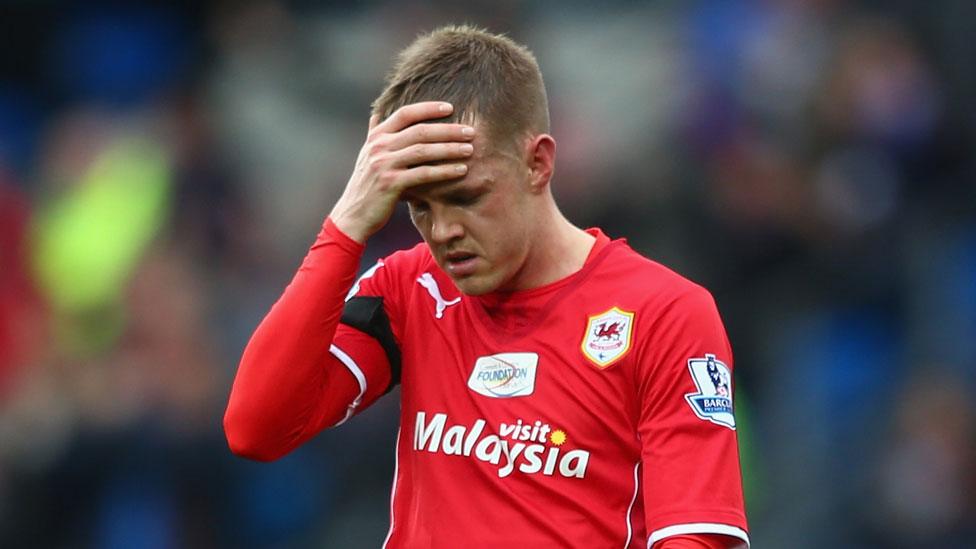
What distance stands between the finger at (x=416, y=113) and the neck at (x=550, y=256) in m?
0.39

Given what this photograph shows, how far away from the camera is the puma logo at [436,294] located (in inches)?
155

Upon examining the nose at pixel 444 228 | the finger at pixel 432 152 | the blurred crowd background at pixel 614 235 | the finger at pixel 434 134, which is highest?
the finger at pixel 434 134

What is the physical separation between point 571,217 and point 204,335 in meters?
2.00

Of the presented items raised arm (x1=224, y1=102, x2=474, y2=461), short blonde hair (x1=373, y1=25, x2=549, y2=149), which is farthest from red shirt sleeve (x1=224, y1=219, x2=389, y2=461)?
short blonde hair (x1=373, y1=25, x2=549, y2=149)

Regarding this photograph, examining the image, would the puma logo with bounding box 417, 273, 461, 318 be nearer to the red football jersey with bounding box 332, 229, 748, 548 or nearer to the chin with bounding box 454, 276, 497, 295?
the red football jersey with bounding box 332, 229, 748, 548

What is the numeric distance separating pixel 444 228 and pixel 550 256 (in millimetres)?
352

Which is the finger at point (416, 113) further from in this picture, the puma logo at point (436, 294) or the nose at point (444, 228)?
the puma logo at point (436, 294)

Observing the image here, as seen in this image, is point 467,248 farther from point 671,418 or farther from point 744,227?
point 744,227

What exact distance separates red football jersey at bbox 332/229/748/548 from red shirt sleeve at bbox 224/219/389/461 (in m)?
0.18

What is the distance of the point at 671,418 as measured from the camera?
11.6ft

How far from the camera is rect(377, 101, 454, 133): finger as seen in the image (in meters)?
3.61

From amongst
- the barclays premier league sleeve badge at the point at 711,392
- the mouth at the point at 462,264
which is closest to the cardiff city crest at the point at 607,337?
the barclays premier league sleeve badge at the point at 711,392

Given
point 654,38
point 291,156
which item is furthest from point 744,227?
point 291,156

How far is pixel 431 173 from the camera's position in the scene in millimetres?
3572
